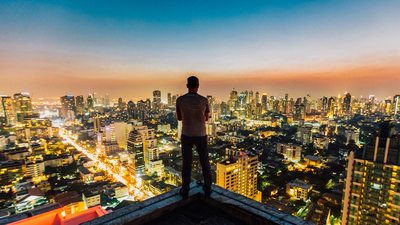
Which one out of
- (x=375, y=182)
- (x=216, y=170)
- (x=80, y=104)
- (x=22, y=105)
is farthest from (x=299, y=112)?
(x=80, y=104)

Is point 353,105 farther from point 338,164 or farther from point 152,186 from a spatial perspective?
point 152,186

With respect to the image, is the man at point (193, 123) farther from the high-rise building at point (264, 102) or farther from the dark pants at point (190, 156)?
the high-rise building at point (264, 102)

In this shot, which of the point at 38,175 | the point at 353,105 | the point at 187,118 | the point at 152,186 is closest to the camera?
the point at 187,118

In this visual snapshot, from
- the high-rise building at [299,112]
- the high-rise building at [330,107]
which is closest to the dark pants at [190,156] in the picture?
the high-rise building at [299,112]

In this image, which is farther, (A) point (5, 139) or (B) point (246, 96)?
(B) point (246, 96)

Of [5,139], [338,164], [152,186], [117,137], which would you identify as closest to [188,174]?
[152,186]

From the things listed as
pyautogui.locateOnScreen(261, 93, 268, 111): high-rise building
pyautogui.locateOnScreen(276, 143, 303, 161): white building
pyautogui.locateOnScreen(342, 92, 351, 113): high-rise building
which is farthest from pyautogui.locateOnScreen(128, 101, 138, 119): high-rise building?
pyautogui.locateOnScreen(342, 92, 351, 113): high-rise building
